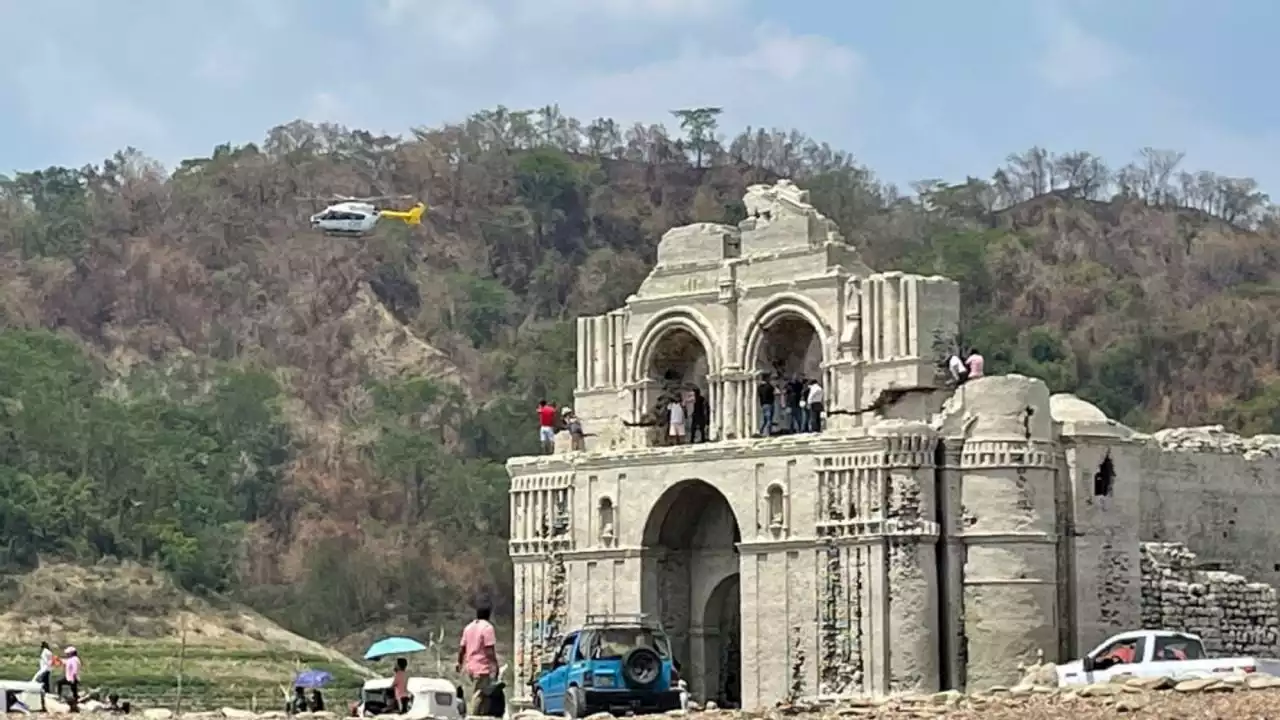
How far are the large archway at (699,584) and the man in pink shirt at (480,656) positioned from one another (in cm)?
1052

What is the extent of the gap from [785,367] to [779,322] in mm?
1313

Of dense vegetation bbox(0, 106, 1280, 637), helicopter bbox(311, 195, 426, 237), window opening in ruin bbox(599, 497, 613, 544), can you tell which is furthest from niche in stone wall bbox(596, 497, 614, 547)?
dense vegetation bbox(0, 106, 1280, 637)

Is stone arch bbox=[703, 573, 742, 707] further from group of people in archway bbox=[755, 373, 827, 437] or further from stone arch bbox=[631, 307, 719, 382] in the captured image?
stone arch bbox=[631, 307, 719, 382]

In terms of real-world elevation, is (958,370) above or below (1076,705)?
above

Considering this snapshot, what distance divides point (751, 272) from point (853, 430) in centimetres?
360

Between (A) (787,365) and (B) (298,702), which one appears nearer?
(B) (298,702)

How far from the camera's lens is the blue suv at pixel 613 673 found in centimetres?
3609

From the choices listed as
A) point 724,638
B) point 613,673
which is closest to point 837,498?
point 724,638

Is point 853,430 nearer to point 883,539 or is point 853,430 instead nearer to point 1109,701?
point 883,539

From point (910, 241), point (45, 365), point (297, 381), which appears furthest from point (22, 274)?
point (910, 241)

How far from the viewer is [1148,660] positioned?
118 ft

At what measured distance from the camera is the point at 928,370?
43.2 metres

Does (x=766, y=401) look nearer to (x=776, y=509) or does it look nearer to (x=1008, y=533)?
(x=776, y=509)

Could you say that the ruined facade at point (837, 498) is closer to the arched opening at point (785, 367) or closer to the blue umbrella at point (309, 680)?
the arched opening at point (785, 367)
